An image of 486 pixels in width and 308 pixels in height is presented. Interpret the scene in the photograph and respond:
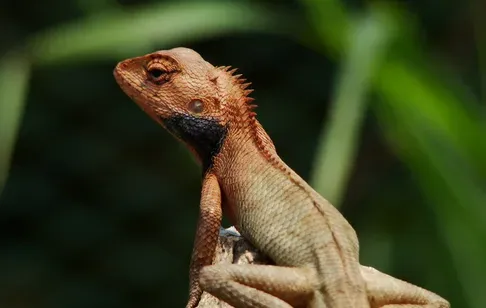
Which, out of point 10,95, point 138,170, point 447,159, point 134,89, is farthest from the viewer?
point 138,170

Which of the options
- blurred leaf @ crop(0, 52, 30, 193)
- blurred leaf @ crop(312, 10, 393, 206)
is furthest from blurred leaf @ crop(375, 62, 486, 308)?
blurred leaf @ crop(0, 52, 30, 193)

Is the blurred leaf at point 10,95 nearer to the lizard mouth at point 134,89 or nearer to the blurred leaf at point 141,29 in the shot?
the blurred leaf at point 141,29

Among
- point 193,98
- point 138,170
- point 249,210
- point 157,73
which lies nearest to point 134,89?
point 157,73

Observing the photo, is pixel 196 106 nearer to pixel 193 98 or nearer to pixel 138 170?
pixel 193 98

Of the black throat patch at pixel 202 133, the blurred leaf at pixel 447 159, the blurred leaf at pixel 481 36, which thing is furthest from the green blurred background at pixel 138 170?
the black throat patch at pixel 202 133

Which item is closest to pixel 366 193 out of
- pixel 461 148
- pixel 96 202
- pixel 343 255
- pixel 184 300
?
pixel 184 300

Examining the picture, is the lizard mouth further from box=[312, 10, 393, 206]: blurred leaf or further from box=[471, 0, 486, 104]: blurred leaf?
box=[471, 0, 486, 104]: blurred leaf
